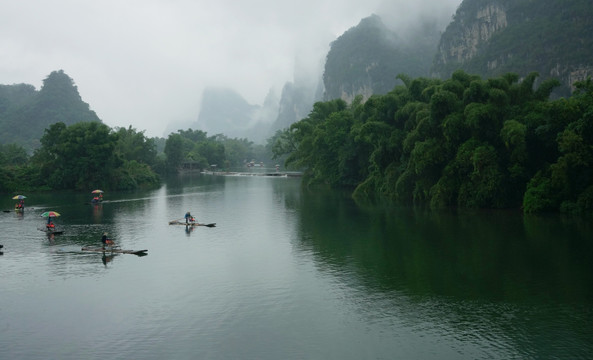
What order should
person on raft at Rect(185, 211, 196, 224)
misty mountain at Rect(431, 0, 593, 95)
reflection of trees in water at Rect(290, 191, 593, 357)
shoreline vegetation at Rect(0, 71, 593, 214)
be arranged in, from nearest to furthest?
reflection of trees in water at Rect(290, 191, 593, 357) < shoreline vegetation at Rect(0, 71, 593, 214) < person on raft at Rect(185, 211, 196, 224) < misty mountain at Rect(431, 0, 593, 95)

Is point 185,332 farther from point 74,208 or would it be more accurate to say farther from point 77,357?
→ point 74,208

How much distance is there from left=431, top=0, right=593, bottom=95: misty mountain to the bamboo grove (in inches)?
2305

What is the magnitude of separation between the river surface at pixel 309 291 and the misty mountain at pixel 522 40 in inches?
3183

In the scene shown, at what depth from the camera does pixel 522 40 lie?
13450 centimetres

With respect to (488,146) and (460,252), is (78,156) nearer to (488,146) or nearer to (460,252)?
(488,146)

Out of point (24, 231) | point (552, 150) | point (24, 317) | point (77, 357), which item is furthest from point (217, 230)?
point (552, 150)

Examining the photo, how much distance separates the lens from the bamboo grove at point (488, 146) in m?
36.1

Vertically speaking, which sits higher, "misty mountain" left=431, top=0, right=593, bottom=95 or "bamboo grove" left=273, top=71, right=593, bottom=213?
"misty mountain" left=431, top=0, right=593, bottom=95

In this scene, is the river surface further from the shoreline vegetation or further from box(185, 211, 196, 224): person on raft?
the shoreline vegetation

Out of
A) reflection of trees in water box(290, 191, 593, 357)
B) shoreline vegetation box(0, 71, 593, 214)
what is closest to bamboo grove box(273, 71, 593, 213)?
shoreline vegetation box(0, 71, 593, 214)

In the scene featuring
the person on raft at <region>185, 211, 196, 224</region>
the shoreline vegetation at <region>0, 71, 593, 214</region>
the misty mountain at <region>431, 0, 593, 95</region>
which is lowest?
the person on raft at <region>185, 211, 196, 224</region>

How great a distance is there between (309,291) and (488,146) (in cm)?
2594

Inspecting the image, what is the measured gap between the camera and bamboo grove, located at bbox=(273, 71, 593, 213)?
36062 millimetres

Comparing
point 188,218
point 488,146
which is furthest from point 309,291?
point 488,146
